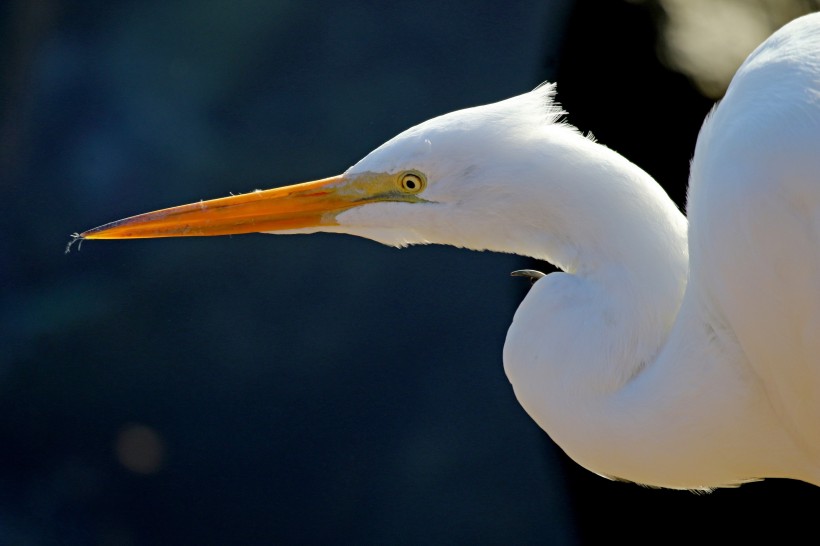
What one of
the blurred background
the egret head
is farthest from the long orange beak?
the blurred background

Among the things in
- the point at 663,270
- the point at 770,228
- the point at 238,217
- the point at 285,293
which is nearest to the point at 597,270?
the point at 663,270

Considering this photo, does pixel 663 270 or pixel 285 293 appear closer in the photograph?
pixel 663 270

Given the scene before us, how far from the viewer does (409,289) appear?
296cm

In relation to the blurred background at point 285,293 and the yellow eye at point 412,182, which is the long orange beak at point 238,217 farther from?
the blurred background at point 285,293

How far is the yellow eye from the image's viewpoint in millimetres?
1502

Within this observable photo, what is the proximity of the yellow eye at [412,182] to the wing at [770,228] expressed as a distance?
1.25 feet

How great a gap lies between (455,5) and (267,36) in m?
0.56

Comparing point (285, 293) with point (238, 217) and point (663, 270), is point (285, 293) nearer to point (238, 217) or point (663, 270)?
point (238, 217)

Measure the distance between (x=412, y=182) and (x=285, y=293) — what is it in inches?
59.6

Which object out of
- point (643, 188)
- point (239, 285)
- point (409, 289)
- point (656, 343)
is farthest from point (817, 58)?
point (239, 285)

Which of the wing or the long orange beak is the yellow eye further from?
the wing

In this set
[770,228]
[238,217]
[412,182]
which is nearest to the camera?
[770,228]

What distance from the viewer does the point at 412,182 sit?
151 cm

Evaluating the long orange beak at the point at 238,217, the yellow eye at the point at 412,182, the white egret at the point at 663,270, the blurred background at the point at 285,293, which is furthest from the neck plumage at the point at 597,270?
the blurred background at the point at 285,293
